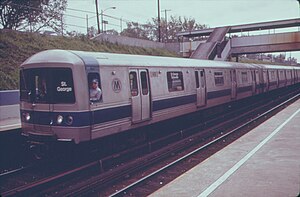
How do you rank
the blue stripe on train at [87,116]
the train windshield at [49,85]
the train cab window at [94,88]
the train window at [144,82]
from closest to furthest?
1. the blue stripe on train at [87,116]
2. the train windshield at [49,85]
3. the train cab window at [94,88]
4. the train window at [144,82]

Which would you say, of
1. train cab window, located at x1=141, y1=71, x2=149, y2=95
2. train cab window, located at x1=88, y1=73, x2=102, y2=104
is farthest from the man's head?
train cab window, located at x1=141, y1=71, x2=149, y2=95

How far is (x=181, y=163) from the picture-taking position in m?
9.43

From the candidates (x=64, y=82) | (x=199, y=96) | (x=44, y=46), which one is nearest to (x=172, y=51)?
(x=44, y=46)

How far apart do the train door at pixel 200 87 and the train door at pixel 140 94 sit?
4237 mm

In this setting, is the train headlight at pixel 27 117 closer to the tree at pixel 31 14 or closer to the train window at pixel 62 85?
the train window at pixel 62 85

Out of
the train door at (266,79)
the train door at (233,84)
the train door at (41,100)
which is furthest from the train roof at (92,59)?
the train door at (266,79)

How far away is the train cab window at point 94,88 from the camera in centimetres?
820

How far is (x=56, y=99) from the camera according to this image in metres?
8.25

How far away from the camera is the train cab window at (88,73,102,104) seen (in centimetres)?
820

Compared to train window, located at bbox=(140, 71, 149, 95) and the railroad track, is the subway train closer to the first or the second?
train window, located at bbox=(140, 71, 149, 95)

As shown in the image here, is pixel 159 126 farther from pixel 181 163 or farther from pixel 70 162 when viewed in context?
pixel 70 162

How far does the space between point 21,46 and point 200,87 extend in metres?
12.7

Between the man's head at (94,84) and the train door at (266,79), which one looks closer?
the man's head at (94,84)

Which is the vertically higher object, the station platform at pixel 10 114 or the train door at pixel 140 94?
the train door at pixel 140 94
